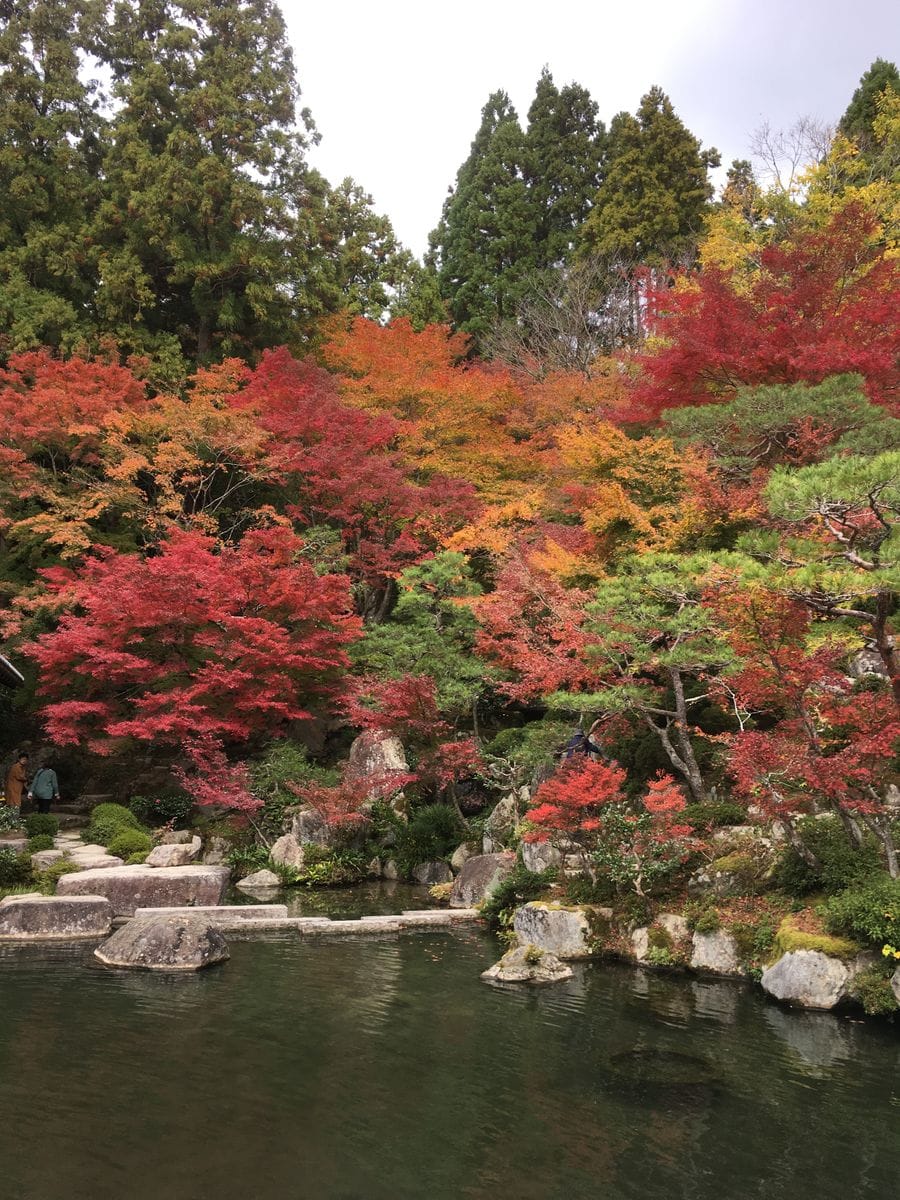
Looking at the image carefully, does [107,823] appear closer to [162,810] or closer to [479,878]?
[162,810]

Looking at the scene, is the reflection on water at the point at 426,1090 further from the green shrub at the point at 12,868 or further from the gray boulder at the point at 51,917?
the green shrub at the point at 12,868

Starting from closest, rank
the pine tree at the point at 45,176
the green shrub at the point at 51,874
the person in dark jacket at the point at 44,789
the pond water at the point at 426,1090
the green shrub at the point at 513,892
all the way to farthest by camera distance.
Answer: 1. the pond water at the point at 426,1090
2. the green shrub at the point at 513,892
3. the green shrub at the point at 51,874
4. the person in dark jacket at the point at 44,789
5. the pine tree at the point at 45,176

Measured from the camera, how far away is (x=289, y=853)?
15.4 metres

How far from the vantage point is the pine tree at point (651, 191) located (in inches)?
1104

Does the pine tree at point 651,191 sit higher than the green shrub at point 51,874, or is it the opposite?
the pine tree at point 651,191

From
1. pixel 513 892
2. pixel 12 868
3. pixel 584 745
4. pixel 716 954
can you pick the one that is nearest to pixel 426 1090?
pixel 716 954

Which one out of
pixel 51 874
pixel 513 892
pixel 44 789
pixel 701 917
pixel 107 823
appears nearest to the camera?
pixel 701 917

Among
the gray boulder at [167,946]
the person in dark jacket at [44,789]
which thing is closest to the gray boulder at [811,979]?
the gray boulder at [167,946]

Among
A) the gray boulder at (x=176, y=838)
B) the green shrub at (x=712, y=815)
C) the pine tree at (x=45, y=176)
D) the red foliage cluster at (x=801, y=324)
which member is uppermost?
the pine tree at (x=45, y=176)

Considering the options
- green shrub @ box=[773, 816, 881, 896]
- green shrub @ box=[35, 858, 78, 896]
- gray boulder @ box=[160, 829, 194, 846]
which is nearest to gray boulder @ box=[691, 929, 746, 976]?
green shrub @ box=[773, 816, 881, 896]

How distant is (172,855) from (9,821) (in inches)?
116

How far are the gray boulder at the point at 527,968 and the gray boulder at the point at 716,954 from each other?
155 centimetres

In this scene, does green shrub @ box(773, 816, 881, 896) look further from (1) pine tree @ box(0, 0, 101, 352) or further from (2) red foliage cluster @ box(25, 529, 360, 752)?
(1) pine tree @ box(0, 0, 101, 352)

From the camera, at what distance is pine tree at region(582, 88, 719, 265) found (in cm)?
2805
